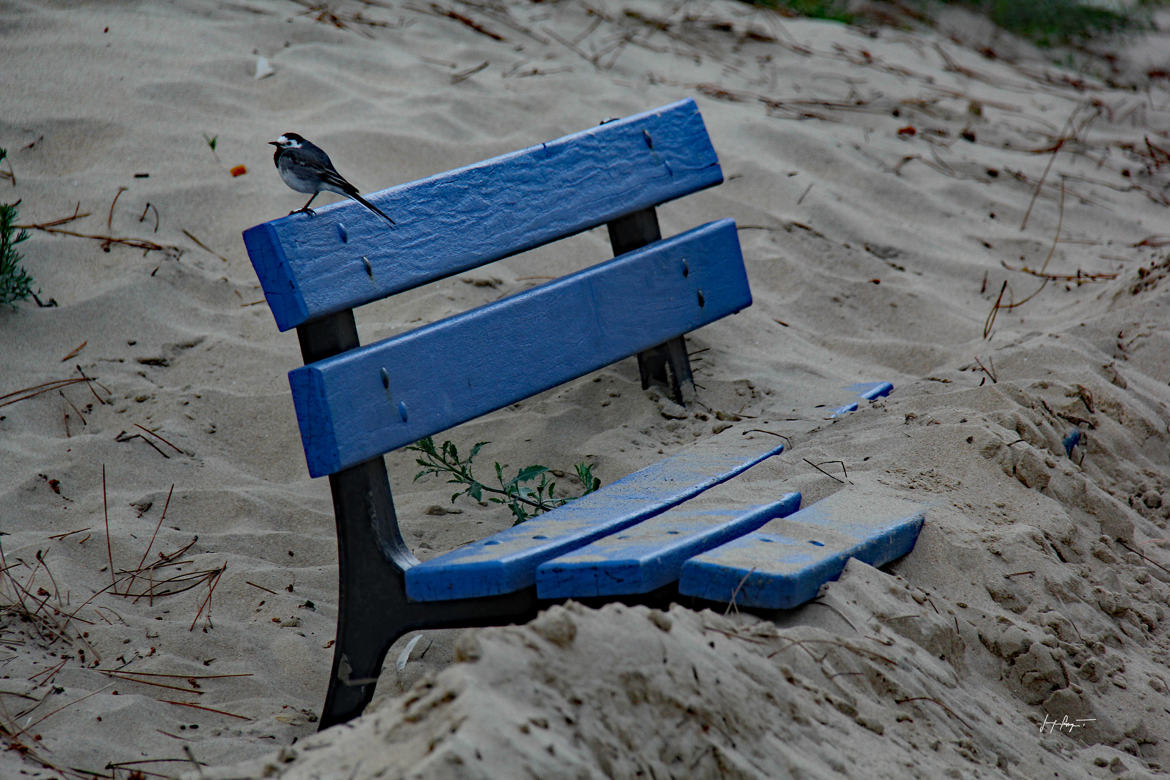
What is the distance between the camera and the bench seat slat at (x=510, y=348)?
2.24 meters

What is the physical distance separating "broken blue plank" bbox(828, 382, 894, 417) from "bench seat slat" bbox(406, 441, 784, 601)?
0.42 metres

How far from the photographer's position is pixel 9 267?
3.56m

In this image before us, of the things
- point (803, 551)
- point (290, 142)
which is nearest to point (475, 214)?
point (290, 142)

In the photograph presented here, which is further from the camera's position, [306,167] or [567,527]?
[306,167]

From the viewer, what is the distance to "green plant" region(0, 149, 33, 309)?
3.57m

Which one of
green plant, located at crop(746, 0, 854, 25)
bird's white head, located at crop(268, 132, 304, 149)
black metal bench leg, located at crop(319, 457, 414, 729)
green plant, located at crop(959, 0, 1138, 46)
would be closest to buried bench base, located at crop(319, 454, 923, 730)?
black metal bench leg, located at crop(319, 457, 414, 729)

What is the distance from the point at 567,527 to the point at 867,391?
1.52m

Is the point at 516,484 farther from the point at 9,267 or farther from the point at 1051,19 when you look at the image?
the point at 1051,19

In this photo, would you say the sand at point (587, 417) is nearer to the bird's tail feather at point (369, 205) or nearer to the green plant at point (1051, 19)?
the bird's tail feather at point (369, 205)

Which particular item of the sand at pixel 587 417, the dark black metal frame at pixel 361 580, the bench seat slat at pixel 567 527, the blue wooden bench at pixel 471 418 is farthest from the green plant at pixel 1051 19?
the dark black metal frame at pixel 361 580

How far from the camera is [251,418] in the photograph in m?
3.49

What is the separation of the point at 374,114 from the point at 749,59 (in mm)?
2885
